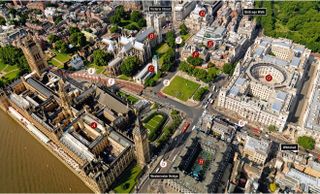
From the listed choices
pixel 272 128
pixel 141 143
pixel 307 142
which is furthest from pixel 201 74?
pixel 141 143

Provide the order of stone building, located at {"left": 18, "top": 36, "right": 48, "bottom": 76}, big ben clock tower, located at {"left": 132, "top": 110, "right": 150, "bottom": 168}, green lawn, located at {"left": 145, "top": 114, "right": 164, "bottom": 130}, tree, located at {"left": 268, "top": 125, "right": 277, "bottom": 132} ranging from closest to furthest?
big ben clock tower, located at {"left": 132, "top": 110, "right": 150, "bottom": 168} < tree, located at {"left": 268, "top": 125, "right": 277, "bottom": 132} < green lawn, located at {"left": 145, "top": 114, "right": 164, "bottom": 130} < stone building, located at {"left": 18, "top": 36, "right": 48, "bottom": 76}

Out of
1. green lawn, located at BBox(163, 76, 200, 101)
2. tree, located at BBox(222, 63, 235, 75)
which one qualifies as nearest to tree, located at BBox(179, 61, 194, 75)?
green lawn, located at BBox(163, 76, 200, 101)

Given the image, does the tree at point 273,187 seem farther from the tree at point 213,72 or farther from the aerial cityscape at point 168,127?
the tree at point 213,72

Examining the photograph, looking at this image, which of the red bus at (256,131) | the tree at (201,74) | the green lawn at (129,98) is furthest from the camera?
the tree at (201,74)

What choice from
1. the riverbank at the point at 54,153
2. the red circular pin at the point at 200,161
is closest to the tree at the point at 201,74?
the red circular pin at the point at 200,161

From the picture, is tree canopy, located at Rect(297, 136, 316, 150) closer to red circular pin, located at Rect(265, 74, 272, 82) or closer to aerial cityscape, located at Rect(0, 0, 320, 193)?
aerial cityscape, located at Rect(0, 0, 320, 193)

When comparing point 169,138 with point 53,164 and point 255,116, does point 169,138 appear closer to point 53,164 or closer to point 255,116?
point 255,116

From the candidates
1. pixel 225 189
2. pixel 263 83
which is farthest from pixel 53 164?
pixel 263 83
